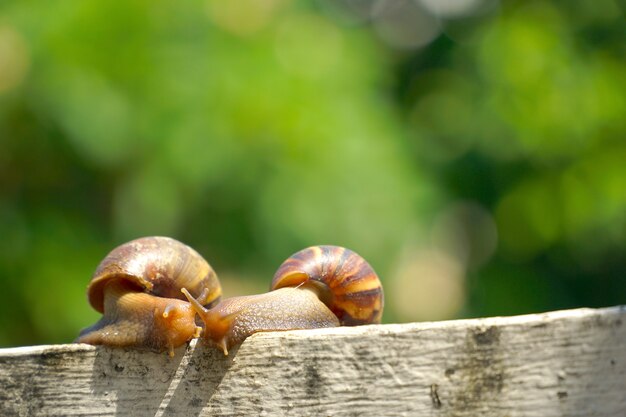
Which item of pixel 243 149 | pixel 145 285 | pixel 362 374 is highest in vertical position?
pixel 243 149

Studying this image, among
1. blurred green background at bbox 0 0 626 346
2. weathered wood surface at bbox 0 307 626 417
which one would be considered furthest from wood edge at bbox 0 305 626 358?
blurred green background at bbox 0 0 626 346

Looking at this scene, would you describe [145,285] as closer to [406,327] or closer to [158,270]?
[158,270]

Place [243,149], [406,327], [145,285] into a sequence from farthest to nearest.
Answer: [243,149], [145,285], [406,327]

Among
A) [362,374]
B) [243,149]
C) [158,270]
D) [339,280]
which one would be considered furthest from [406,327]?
[243,149]

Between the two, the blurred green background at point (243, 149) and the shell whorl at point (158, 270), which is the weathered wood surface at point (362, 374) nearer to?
the shell whorl at point (158, 270)

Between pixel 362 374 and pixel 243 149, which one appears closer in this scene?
pixel 362 374

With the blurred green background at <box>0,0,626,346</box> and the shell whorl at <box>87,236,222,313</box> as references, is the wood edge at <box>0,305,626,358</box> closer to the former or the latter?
the shell whorl at <box>87,236,222,313</box>

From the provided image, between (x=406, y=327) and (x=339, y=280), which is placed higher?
(x=339, y=280)

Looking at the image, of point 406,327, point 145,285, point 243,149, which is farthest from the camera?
point 243,149

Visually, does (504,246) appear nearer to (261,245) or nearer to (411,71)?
(411,71)
